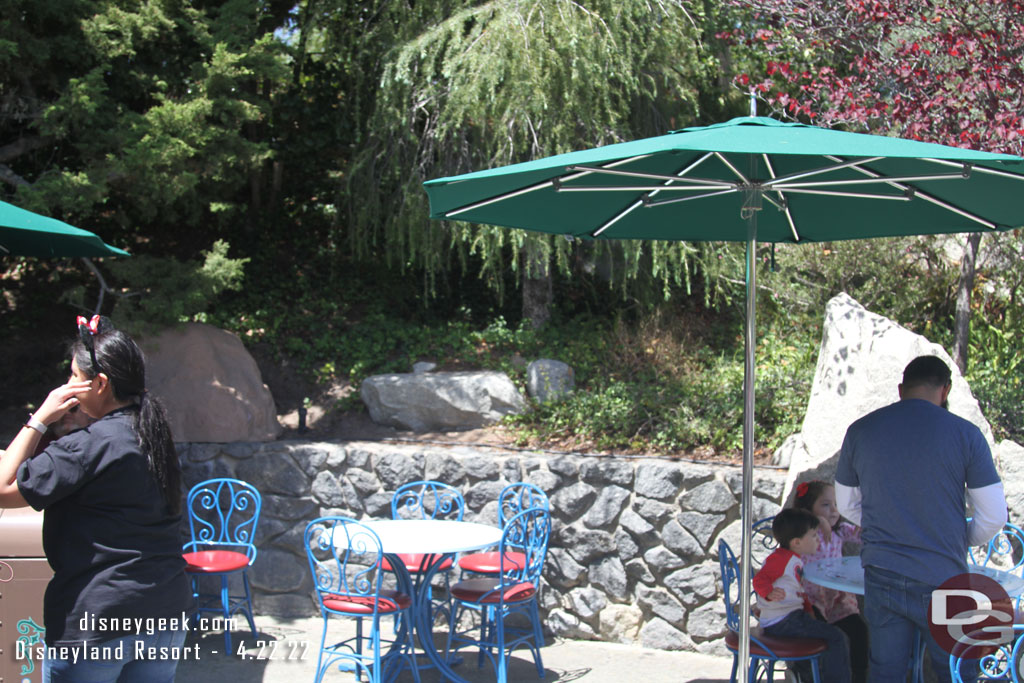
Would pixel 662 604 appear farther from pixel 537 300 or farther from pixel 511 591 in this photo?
pixel 537 300

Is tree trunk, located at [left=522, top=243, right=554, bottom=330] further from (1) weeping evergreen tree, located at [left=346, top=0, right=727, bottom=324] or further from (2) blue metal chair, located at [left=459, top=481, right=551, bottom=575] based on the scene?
(2) blue metal chair, located at [left=459, top=481, right=551, bottom=575]

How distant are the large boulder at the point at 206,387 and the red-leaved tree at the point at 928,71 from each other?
4.54 meters

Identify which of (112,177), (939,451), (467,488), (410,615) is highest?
(112,177)

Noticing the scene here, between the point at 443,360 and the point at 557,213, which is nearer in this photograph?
the point at 557,213

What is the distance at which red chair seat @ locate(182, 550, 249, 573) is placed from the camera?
5.18 metres

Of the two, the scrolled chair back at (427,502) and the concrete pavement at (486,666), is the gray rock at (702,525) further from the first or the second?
the scrolled chair back at (427,502)

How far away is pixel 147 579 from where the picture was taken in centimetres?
265

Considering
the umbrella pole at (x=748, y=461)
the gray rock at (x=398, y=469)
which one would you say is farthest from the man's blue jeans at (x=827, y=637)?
the gray rock at (x=398, y=469)

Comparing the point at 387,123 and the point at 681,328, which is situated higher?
the point at 387,123

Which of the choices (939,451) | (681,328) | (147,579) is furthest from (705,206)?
(681,328)

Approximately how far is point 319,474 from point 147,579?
3432mm

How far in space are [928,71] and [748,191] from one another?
3.39 metres

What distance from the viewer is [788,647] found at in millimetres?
3863

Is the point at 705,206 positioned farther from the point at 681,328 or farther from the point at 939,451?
the point at 681,328
